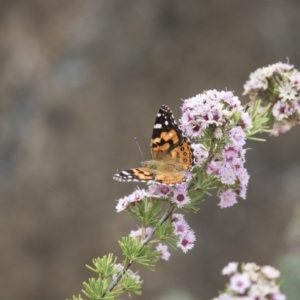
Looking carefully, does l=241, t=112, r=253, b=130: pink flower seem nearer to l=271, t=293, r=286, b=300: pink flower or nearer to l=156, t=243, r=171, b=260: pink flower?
l=156, t=243, r=171, b=260: pink flower

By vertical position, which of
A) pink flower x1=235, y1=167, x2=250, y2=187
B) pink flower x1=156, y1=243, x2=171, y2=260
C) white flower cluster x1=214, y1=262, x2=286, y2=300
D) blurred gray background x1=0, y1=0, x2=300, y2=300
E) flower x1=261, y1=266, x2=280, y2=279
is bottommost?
white flower cluster x1=214, y1=262, x2=286, y2=300

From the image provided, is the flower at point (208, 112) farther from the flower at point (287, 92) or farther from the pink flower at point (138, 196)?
the flower at point (287, 92)

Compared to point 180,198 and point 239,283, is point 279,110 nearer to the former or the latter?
point 180,198

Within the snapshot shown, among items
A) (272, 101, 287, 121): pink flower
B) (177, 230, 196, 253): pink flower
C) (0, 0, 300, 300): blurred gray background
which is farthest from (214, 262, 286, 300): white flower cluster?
(0, 0, 300, 300): blurred gray background

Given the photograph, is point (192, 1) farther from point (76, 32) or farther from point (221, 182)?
point (221, 182)

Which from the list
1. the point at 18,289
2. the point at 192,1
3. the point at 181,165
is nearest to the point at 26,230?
the point at 18,289

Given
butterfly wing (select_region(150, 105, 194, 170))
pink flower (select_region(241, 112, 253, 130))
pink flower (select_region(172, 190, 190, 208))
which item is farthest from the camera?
butterfly wing (select_region(150, 105, 194, 170))
